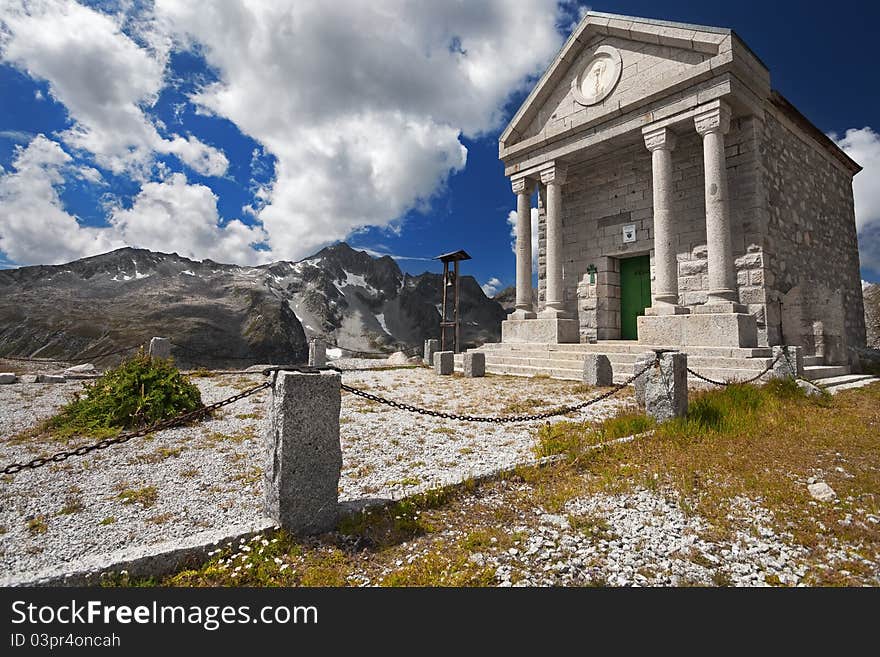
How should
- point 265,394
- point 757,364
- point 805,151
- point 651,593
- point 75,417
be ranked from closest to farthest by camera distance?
point 651,593
point 75,417
point 757,364
point 265,394
point 805,151

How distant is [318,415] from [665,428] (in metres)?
4.12

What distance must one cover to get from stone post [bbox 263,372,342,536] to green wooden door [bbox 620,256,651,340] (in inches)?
476

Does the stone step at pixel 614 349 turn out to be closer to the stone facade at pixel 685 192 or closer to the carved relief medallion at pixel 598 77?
the stone facade at pixel 685 192

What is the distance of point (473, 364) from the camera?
36.9 ft

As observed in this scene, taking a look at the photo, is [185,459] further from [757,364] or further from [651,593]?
[757,364]

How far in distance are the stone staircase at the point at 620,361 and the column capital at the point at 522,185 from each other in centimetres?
517

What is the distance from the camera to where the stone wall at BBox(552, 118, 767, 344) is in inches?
405

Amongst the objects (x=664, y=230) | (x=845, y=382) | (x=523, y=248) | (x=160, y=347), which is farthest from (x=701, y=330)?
(x=160, y=347)

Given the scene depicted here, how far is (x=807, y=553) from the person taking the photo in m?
2.54

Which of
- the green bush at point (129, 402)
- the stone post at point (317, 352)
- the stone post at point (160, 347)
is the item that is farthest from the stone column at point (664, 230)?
the stone post at point (160, 347)

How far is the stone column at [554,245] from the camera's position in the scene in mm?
12875

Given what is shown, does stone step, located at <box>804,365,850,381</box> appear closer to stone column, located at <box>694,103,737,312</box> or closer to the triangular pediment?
stone column, located at <box>694,103,737,312</box>

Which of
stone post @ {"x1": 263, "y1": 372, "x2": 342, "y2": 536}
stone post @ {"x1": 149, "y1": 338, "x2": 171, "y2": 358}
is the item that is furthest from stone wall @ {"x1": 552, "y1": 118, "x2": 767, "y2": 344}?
stone post @ {"x1": 149, "y1": 338, "x2": 171, "y2": 358}

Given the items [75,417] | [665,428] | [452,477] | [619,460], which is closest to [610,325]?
[665,428]
